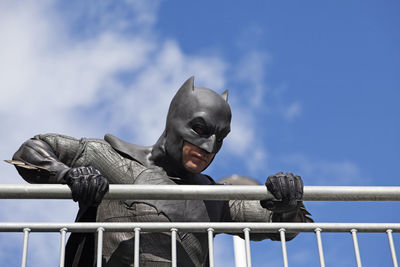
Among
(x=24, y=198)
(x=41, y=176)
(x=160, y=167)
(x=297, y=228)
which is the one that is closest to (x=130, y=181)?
(x=160, y=167)

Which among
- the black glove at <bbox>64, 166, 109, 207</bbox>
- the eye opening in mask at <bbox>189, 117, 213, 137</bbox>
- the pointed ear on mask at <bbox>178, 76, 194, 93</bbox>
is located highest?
the pointed ear on mask at <bbox>178, 76, 194, 93</bbox>

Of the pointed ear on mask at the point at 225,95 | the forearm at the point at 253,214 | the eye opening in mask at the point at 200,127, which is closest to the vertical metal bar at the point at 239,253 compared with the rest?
the forearm at the point at 253,214

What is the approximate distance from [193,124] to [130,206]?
26.3 inches

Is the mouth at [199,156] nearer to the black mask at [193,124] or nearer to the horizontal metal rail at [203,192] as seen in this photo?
the black mask at [193,124]

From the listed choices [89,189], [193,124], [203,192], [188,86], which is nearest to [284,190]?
[203,192]

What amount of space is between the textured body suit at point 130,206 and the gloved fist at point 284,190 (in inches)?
31.1

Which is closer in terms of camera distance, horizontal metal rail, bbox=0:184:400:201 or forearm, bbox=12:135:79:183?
horizontal metal rail, bbox=0:184:400:201

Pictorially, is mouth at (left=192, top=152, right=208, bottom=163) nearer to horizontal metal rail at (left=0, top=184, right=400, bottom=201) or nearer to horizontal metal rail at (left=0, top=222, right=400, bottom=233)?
horizontal metal rail at (left=0, top=184, right=400, bottom=201)

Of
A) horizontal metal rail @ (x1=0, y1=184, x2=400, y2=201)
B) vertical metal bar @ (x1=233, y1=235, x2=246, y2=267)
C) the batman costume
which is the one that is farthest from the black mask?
vertical metal bar @ (x1=233, y1=235, x2=246, y2=267)

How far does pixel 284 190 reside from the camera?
3.44 metres

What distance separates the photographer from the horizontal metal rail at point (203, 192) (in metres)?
3.12

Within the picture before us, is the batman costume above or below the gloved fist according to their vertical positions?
above

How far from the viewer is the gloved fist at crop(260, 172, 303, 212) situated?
3416mm

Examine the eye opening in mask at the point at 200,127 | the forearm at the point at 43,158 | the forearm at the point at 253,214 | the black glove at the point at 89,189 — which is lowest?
the black glove at the point at 89,189
